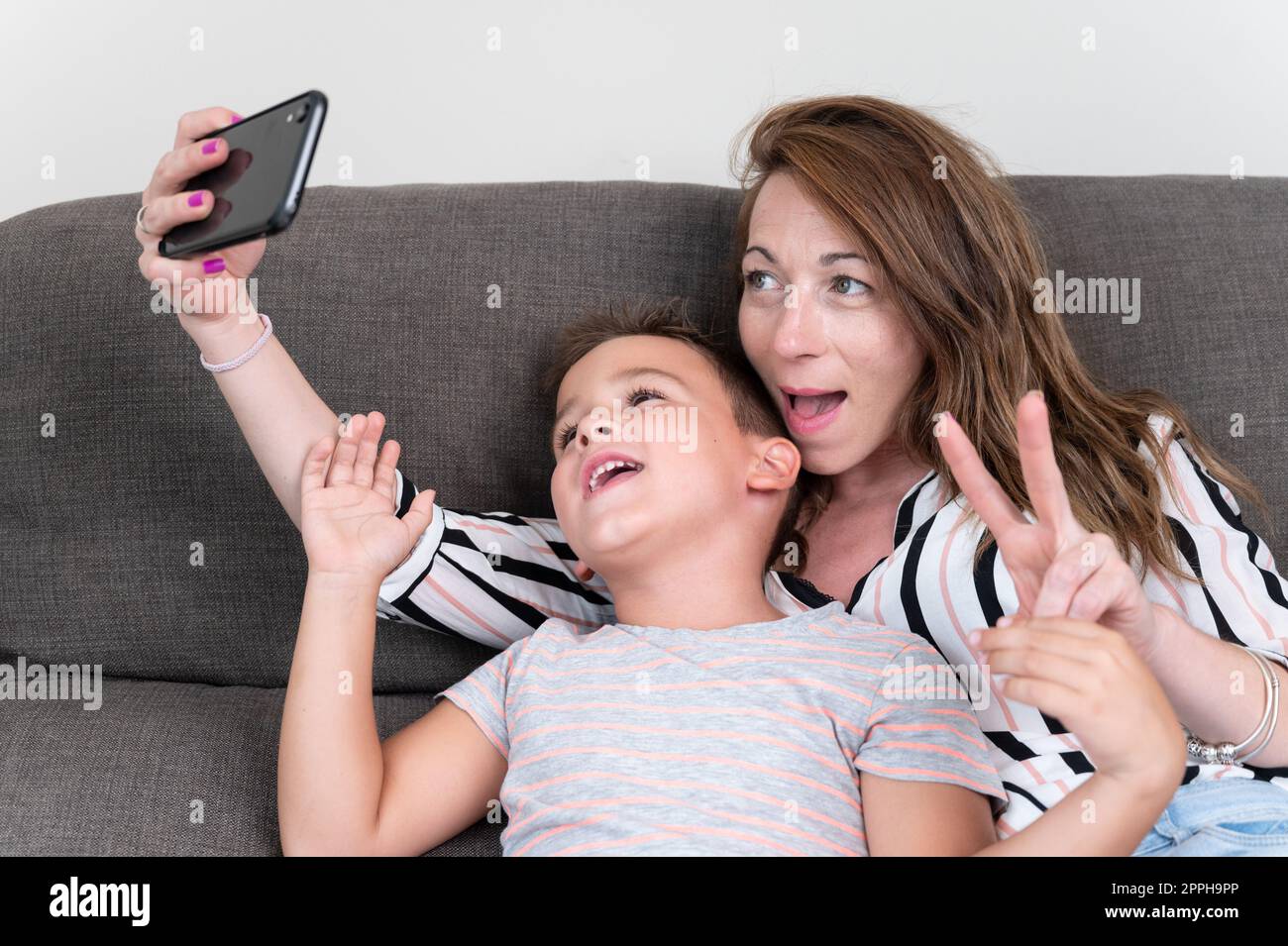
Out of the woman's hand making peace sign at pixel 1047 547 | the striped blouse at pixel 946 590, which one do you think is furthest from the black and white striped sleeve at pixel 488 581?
the woman's hand making peace sign at pixel 1047 547

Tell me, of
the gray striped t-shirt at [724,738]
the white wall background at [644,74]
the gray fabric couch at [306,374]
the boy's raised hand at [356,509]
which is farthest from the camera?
the white wall background at [644,74]

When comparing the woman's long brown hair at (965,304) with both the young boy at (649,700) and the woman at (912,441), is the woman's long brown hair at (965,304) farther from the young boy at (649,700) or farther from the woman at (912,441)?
the young boy at (649,700)

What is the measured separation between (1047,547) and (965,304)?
1.96ft

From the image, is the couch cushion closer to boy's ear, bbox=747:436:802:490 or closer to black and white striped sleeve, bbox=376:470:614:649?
black and white striped sleeve, bbox=376:470:614:649

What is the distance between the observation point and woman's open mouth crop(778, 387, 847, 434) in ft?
4.96

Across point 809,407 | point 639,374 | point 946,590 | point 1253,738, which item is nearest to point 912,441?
point 809,407

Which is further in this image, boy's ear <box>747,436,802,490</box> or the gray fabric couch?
the gray fabric couch

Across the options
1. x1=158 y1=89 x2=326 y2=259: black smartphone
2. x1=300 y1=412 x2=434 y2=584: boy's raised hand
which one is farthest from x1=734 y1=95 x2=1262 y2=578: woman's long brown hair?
x1=158 y1=89 x2=326 y2=259: black smartphone

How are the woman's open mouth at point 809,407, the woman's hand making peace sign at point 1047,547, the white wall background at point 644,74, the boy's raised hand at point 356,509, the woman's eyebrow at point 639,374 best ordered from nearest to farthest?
the woman's hand making peace sign at point 1047,547 < the boy's raised hand at point 356,509 < the woman's eyebrow at point 639,374 < the woman's open mouth at point 809,407 < the white wall background at point 644,74

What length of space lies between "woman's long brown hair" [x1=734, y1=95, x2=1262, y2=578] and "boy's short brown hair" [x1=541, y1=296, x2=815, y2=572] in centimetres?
7

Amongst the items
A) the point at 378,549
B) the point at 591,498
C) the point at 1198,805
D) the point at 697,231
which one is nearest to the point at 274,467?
the point at 378,549

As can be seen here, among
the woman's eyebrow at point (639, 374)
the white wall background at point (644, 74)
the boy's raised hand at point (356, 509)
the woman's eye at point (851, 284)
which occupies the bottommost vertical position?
the boy's raised hand at point (356, 509)

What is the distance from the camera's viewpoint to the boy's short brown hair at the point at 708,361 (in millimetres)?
1501

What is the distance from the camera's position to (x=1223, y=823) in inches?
46.7
